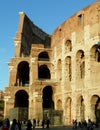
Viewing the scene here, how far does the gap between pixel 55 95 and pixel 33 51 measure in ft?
20.7

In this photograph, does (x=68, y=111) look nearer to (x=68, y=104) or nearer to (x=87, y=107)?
(x=68, y=104)

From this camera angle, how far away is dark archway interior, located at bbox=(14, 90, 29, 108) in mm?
37938

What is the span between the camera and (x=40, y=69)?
39750 mm

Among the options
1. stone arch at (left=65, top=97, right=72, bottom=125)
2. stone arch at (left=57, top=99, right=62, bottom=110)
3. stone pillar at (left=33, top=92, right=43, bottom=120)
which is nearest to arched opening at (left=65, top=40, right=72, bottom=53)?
stone arch at (left=65, top=97, right=72, bottom=125)

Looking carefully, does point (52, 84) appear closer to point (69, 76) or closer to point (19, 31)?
point (69, 76)

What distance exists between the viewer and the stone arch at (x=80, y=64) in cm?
3142

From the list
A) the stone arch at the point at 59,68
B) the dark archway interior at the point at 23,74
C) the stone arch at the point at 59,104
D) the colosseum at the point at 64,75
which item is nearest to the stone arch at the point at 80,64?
the colosseum at the point at 64,75

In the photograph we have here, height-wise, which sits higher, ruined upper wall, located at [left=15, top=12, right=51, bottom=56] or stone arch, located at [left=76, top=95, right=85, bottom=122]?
ruined upper wall, located at [left=15, top=12, right=51, bottom=56]

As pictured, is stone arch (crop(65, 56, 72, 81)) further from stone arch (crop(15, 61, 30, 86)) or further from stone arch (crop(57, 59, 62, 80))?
stone arch (crop(15, 61, 30, 86))

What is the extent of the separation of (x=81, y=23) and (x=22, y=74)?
14215 mm

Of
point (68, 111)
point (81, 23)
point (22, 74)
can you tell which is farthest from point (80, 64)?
point (22, 74)

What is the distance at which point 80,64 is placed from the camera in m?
31.8

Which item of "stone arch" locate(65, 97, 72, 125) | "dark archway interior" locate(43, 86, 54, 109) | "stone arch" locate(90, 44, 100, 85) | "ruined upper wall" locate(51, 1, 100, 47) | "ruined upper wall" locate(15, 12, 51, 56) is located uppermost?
"ruined upper wall" locate(15, 12, 51, 56)

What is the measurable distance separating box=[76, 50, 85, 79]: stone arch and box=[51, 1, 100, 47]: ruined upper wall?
1.41 metres
